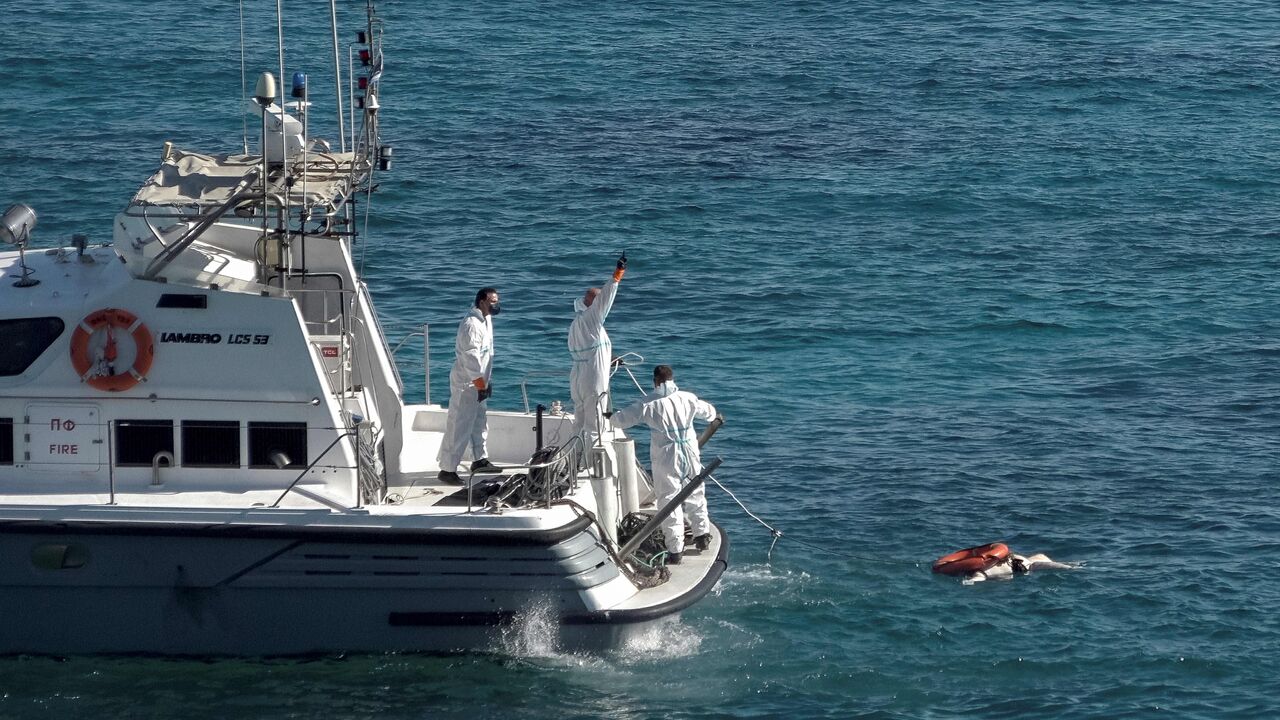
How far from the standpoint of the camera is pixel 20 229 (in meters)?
13.1

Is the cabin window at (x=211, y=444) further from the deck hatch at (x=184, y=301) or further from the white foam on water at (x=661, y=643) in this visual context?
the white foam on water at (x=661, y=643)

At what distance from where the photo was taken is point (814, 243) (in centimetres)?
2638

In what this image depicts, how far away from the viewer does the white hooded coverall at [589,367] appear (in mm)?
13711

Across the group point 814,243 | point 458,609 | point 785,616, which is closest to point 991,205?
point 814,243

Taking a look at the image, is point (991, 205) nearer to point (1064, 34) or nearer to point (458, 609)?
point (1064, 34)

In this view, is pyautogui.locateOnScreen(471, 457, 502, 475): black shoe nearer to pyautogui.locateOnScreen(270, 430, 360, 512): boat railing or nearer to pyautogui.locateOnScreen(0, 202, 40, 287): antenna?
pyautogui.locateOnScreen(270, 430, 360, 512): boat railing

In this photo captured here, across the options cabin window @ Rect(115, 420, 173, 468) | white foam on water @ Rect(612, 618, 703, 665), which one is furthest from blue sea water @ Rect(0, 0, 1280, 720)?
cabin window @ Rect(115, 420, 173, 468)

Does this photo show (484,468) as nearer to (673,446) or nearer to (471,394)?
(471,394)

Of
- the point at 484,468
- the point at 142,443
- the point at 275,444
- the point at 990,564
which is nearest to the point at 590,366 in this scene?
the point at 484,468

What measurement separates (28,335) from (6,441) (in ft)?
2.68

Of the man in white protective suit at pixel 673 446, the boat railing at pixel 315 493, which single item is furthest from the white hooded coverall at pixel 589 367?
the boat railing at pixel 315 493

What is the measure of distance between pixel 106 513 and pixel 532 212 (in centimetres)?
1567

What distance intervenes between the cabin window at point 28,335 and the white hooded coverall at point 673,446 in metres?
4.26

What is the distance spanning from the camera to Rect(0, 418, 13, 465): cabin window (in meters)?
12.8
